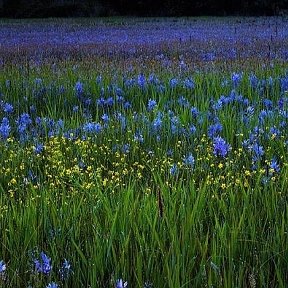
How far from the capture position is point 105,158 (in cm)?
379

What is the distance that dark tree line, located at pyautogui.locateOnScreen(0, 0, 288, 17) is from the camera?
3850 cm

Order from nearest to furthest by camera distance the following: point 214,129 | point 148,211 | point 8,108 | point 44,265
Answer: point 44,265
point 148,211
point 214,129
point 8,108

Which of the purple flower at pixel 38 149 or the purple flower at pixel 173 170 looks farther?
the purple flower at pixel 38 149

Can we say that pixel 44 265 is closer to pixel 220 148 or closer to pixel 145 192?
pixel 145 192

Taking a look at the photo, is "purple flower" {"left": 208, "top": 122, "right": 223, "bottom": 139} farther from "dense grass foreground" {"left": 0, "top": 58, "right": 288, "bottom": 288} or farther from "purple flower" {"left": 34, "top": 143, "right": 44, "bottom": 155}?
"purple flower" {"left": 34, "top": 143, "right": 44, "bottom": 155}

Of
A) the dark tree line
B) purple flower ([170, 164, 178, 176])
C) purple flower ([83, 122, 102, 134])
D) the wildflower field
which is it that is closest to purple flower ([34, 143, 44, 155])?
the wildflower field

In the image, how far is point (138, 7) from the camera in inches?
1558

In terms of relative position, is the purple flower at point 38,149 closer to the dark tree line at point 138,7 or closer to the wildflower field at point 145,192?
the wildflower field at point 145,192

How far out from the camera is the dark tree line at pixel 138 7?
38500 millimetres

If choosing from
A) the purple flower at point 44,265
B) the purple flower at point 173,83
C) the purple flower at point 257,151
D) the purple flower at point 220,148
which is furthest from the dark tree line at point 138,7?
the purple flower at point 44,265

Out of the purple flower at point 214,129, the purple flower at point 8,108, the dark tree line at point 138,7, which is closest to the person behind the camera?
the purple flower at point 214,129

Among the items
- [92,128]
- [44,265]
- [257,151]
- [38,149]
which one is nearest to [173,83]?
[92,128]

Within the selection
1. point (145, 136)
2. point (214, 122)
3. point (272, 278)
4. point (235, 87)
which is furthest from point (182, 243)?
point (235, 87)

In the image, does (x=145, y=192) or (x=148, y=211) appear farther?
(x=145, y=192)
